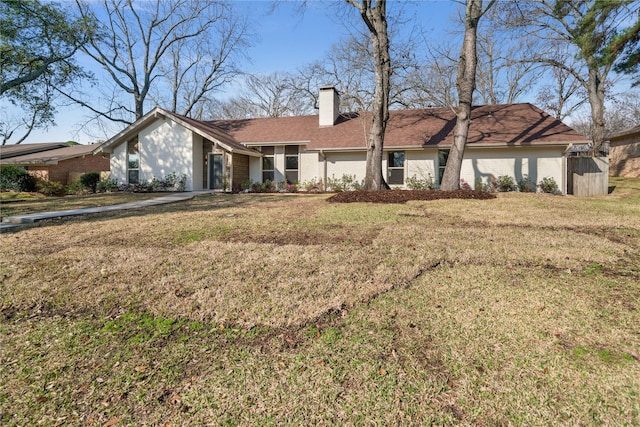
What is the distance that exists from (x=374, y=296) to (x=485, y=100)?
3135cm

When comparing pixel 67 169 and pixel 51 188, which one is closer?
pixel 51 188

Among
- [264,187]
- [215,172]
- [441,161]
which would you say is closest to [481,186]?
[441,161]

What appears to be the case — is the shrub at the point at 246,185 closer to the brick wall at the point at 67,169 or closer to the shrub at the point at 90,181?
the shrub at the point at 90,181

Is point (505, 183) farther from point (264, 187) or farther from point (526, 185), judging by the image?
point (264, 187)

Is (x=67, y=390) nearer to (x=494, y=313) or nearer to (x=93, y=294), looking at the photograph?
(x=93, y=294)

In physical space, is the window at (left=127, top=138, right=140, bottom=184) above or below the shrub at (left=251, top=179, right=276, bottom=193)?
above

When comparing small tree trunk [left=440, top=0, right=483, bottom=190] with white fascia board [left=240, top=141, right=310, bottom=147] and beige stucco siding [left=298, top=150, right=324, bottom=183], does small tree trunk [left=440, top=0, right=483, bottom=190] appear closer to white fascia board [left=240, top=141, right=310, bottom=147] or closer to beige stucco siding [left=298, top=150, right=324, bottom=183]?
beige stucco siding [left=298, top=150, right=324, bottom=183]

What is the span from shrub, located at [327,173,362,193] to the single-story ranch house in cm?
36

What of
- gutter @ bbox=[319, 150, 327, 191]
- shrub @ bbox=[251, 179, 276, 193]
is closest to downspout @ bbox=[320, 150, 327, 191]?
gutter @ bbox=[319, 150, 327, 191]

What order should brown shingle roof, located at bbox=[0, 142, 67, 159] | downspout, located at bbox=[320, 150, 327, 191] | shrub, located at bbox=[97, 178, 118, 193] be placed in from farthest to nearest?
brown shingle roof, located at bbox=[0, 142, 67, 159] → shrub, located at bbox=[97, 178, 118, 193] → downspout, located at bbox=[320, 150, 327, 191]

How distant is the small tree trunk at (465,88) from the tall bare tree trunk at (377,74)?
2.69 metres

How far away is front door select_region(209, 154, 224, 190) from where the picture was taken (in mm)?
18078

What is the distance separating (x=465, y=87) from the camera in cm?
1249

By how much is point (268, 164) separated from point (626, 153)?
24696mm
